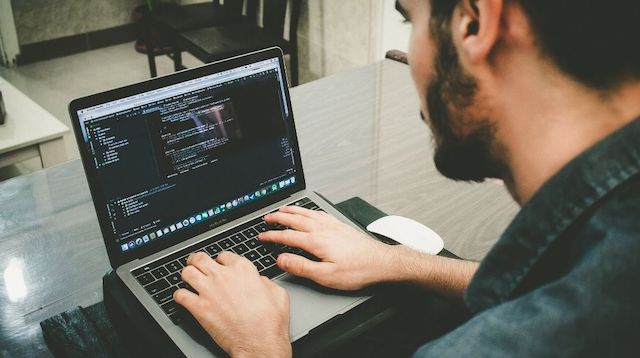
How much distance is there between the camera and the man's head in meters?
0.52

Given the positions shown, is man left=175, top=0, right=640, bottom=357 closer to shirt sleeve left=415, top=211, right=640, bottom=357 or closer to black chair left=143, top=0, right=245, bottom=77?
shirt sleeve left=415, top=211, right=640, bottom=357

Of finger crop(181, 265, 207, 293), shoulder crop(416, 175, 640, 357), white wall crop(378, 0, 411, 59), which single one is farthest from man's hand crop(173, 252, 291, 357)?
white wall crop(378, 0, 411, 59)

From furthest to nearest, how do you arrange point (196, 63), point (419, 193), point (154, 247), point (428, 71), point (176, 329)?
1. point (196, 63)
2. point (419, 193)
3. point (154, 247)
4. point (176, 329)
5. point (428, 71)

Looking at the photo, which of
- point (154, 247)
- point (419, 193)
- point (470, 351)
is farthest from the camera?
point (419, 193)

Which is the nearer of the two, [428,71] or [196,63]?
[428,71]

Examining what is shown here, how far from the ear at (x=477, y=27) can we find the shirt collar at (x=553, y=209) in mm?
132

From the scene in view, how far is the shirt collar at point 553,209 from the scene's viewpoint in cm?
49

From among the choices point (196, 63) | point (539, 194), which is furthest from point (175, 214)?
point (196, 63)

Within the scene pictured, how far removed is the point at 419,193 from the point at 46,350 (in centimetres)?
73

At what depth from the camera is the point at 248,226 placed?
1008mm

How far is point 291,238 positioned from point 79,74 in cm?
348

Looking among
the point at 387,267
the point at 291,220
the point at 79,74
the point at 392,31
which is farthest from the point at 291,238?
the point at 79,74

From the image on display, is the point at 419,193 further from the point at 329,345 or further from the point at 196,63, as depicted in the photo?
the point at 196,63

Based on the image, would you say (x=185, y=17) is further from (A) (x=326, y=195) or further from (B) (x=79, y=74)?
(A) (x=326, y=195)
